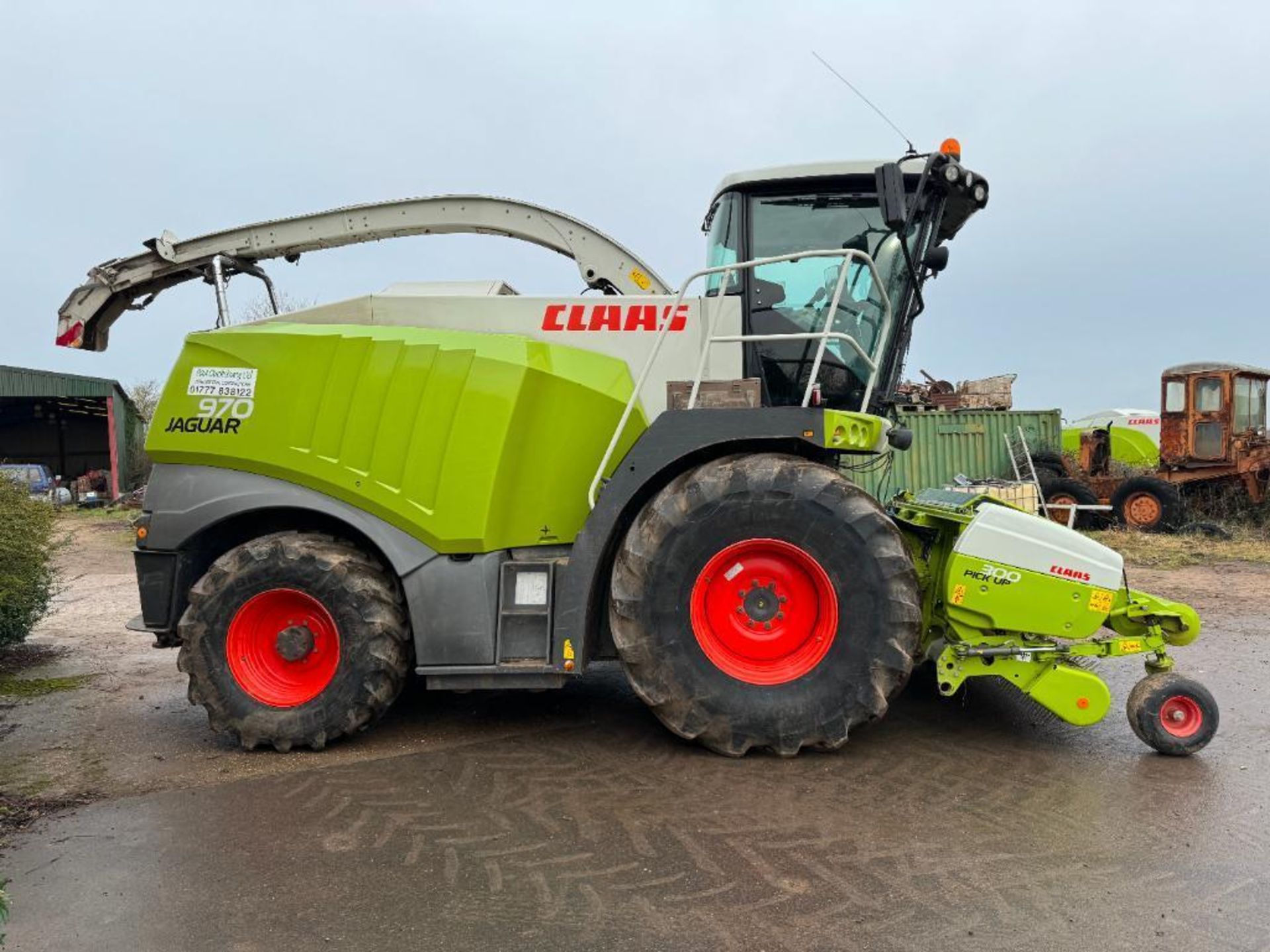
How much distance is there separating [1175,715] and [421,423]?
12.9ft

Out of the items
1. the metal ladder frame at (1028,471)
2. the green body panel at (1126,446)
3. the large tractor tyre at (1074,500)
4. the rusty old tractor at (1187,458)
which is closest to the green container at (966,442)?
the metal ladder frame at (1028,471)

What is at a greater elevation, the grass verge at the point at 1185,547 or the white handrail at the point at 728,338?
the white handrail at the point at 728,338

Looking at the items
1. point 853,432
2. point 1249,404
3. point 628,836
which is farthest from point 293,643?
point 1249,404

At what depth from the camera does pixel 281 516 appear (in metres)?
4.52

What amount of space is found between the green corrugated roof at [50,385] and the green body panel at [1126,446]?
1023 inches

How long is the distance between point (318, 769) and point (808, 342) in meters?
3.29

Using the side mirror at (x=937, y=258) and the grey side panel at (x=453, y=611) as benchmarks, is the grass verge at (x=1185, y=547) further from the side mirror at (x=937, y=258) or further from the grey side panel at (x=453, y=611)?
the grey side panel at (x=453, y=611)

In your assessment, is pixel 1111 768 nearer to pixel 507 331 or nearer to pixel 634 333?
pixel 634 333

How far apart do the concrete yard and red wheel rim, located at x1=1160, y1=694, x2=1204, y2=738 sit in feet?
0.51

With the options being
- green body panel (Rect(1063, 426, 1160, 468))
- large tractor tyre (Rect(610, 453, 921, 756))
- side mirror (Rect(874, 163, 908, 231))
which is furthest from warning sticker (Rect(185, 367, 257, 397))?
green body panel (Rect(1063, 426, 1160, 468))

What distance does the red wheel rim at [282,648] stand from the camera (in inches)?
169

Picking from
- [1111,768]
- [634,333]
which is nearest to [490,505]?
[634,333]

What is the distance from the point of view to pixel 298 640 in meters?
4.27

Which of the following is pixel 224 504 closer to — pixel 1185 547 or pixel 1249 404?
pixel 1185 547
